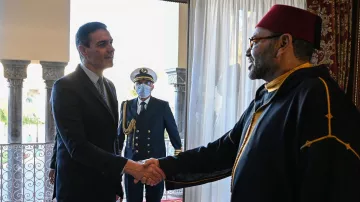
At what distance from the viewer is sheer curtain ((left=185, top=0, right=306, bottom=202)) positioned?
2.68 m

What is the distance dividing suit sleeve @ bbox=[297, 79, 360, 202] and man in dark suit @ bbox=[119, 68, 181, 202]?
2006mm

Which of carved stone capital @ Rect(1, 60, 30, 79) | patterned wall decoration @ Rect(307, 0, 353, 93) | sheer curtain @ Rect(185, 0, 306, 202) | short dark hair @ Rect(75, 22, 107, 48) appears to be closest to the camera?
short dark hair @ Rect(75, 22, 107, 48)

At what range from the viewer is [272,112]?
1.24 metres

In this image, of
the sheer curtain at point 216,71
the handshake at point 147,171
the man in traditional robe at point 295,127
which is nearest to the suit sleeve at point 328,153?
the man in traditional robe at point 295,127

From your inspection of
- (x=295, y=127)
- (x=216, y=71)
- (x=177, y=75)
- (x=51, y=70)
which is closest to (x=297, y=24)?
(x=295, y=127)

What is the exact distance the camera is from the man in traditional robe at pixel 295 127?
1044 millimetres

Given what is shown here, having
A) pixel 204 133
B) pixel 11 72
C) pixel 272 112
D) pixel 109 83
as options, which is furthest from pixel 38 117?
pixel 272 112

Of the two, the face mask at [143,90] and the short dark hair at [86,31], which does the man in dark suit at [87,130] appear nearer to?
the short dark hair at [86,31]

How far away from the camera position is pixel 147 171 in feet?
6.00

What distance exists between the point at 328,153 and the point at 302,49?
0.40 meters

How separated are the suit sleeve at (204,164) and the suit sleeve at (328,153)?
0.57 meters

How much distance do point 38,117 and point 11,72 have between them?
3.39 feet

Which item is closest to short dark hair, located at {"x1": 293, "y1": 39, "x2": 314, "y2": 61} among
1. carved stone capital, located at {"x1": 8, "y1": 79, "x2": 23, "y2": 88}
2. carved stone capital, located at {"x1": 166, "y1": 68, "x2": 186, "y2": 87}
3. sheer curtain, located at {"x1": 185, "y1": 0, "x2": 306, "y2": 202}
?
sheer curtain, located at {"x1": 185, "y1": 0, "x2": 306, "y2": 202}

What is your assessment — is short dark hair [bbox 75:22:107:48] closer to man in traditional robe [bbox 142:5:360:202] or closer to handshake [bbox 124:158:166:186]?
handshake [bbox 124:158:166:186]
